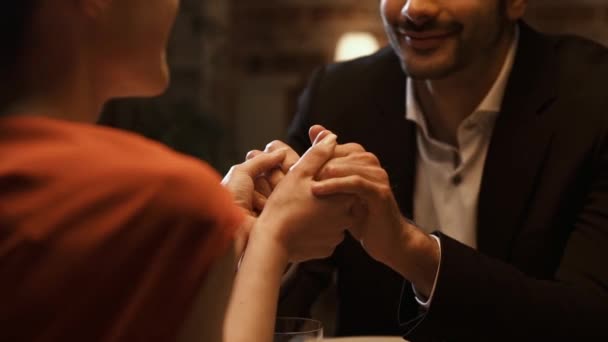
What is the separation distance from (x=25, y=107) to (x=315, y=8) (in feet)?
13.5

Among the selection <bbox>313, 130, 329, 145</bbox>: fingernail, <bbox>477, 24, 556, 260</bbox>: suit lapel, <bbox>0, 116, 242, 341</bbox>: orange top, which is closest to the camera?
<bbox>0, 116, 242, 341</bbox>: orange top

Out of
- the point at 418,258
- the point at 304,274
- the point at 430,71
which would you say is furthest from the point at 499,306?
the point at 430,71

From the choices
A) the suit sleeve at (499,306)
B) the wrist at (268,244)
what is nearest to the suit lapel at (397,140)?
the suit sleeve at (499,306)

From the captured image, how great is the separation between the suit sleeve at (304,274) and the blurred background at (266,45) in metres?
2.20

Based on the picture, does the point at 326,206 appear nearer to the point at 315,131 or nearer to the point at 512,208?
the point at 315,131

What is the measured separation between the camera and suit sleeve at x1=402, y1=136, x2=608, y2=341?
124 cm

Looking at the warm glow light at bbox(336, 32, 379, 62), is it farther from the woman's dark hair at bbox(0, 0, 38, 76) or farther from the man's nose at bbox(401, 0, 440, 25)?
the woman's dark hair at bbox(0, 0, 38, 76)

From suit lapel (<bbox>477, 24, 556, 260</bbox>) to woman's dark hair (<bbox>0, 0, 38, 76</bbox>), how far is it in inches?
42.8

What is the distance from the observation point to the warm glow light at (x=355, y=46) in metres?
4.16

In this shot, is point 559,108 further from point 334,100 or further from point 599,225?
point 334,100

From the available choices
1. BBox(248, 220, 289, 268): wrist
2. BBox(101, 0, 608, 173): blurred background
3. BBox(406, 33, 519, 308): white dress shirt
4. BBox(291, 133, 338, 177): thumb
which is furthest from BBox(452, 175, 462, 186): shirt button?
BBox(101, 0, 608, 173): blurred background

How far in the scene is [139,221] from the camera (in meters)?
0.62

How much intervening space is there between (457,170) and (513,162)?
133mm

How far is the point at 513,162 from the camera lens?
1595 mm
